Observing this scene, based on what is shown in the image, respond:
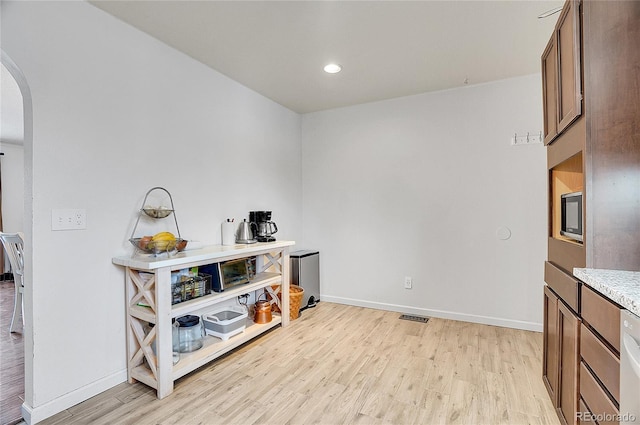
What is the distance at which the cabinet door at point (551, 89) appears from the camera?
5.54ft

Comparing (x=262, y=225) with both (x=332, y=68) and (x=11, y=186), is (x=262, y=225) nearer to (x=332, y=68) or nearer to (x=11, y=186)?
(x=332, y=68)

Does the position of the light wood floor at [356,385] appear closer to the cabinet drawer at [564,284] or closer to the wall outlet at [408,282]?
the wall outlet at [408,282]

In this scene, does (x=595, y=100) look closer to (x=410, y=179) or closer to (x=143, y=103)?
(x=410, y=179)

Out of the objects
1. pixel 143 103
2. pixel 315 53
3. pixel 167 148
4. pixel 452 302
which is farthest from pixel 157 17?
pixel 452 302

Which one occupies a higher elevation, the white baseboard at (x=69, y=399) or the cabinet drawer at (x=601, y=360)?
the cabinet drawer at (x=601, y=360)

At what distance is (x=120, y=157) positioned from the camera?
2148 millimetres

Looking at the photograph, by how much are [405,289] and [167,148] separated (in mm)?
2787

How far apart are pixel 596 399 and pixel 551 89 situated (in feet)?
5.10

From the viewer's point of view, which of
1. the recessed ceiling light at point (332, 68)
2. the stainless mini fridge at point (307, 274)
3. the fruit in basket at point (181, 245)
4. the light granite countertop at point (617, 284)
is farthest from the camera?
the stainless mini fridge at point (307, 274)

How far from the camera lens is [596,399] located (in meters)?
1.16

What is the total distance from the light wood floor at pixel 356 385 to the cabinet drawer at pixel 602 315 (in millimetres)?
885

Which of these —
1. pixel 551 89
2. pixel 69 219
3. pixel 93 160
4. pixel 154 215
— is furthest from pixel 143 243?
pixel 551 89

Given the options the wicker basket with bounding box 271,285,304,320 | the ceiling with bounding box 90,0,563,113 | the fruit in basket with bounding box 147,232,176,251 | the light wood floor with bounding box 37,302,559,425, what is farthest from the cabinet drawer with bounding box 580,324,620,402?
the wicker basket with bounding box 271,285,304,320

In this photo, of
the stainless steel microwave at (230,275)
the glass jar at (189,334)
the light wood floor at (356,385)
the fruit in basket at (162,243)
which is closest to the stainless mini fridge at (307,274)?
the light wood floor at (356,385)
